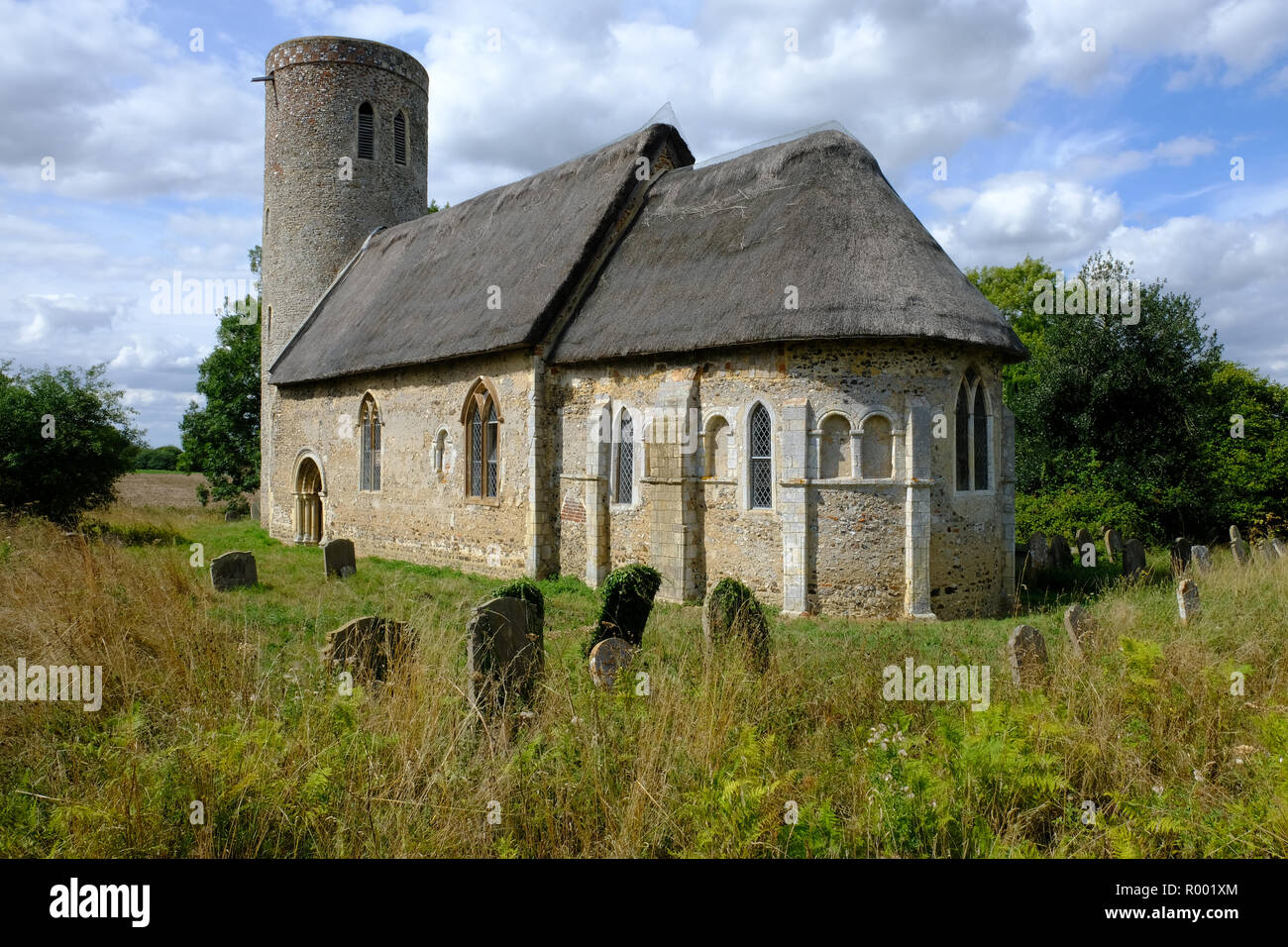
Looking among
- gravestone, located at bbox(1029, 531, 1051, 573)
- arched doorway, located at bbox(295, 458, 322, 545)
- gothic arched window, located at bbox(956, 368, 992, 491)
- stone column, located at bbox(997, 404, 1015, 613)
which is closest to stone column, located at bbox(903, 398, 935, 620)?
gothic arched window, located at bbox(956, 368, 992, 491)

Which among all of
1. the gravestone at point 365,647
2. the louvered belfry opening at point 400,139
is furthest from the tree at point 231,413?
the gravestone at point 365,647

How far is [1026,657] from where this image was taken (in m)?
6.86

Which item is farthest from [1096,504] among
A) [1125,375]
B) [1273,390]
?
[1273,390]

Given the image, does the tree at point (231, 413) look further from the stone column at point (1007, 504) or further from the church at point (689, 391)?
the stone column at point (1007, 504)

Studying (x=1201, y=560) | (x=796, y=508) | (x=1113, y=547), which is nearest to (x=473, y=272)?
(x=796, y=508)

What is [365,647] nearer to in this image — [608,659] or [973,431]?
[608,659]

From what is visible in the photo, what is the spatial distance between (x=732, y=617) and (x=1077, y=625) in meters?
3.41

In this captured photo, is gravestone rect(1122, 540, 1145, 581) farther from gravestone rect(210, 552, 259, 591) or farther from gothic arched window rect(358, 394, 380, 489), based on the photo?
gothic arched window rect(358, 394, 380, 489)

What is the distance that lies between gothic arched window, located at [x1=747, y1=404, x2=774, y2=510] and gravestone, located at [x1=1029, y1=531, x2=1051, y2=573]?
606cm

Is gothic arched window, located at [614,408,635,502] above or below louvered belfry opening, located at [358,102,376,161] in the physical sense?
below

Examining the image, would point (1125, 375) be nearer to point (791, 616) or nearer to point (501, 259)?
point (791, 616)

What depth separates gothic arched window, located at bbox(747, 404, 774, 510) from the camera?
473 inches

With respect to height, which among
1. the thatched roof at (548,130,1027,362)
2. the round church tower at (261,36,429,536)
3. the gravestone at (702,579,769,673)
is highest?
the round church tower at (261,36,429,536)

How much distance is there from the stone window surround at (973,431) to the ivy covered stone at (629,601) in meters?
5.92
